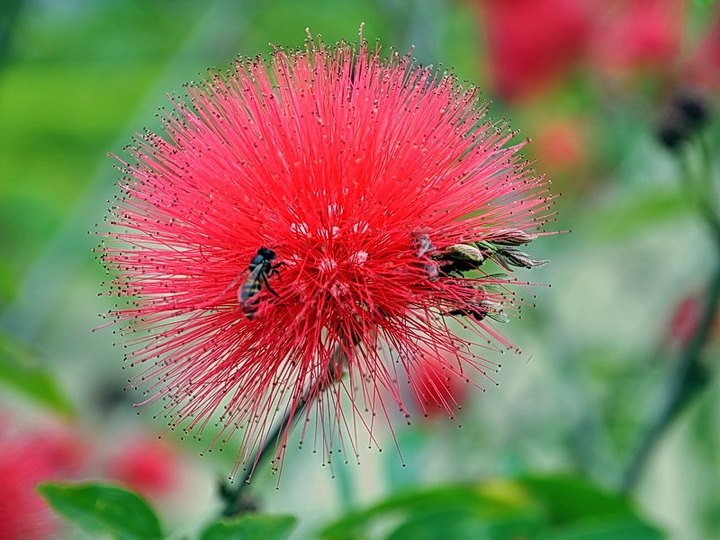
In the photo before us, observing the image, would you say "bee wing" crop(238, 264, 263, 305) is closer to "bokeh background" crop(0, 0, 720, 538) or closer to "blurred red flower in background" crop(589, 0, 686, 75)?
"bokeh background" crop(0, 0, 720, 538)

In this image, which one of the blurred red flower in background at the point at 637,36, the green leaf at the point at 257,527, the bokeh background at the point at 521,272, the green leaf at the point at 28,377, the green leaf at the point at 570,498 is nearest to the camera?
the green leaf at the point at 257,527

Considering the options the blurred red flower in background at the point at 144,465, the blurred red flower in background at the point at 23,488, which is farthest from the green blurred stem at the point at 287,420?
the blurred red flower in background at the point at 144,465

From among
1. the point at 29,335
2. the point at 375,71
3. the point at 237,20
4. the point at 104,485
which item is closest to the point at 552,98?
the point at 237,20

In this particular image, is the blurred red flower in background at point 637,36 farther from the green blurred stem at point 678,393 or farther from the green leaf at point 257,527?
the green leaf at point 257,527

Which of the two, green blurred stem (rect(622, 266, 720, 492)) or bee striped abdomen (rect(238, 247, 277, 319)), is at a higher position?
bee striped abdomen (rect(238, 247, 277, 319))

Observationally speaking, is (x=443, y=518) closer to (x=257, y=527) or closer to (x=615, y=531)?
(x=615, y=531)

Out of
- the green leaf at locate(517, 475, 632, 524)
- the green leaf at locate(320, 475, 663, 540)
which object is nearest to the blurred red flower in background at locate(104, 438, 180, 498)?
the green leaf at locate(320, 475, 663, 540)
